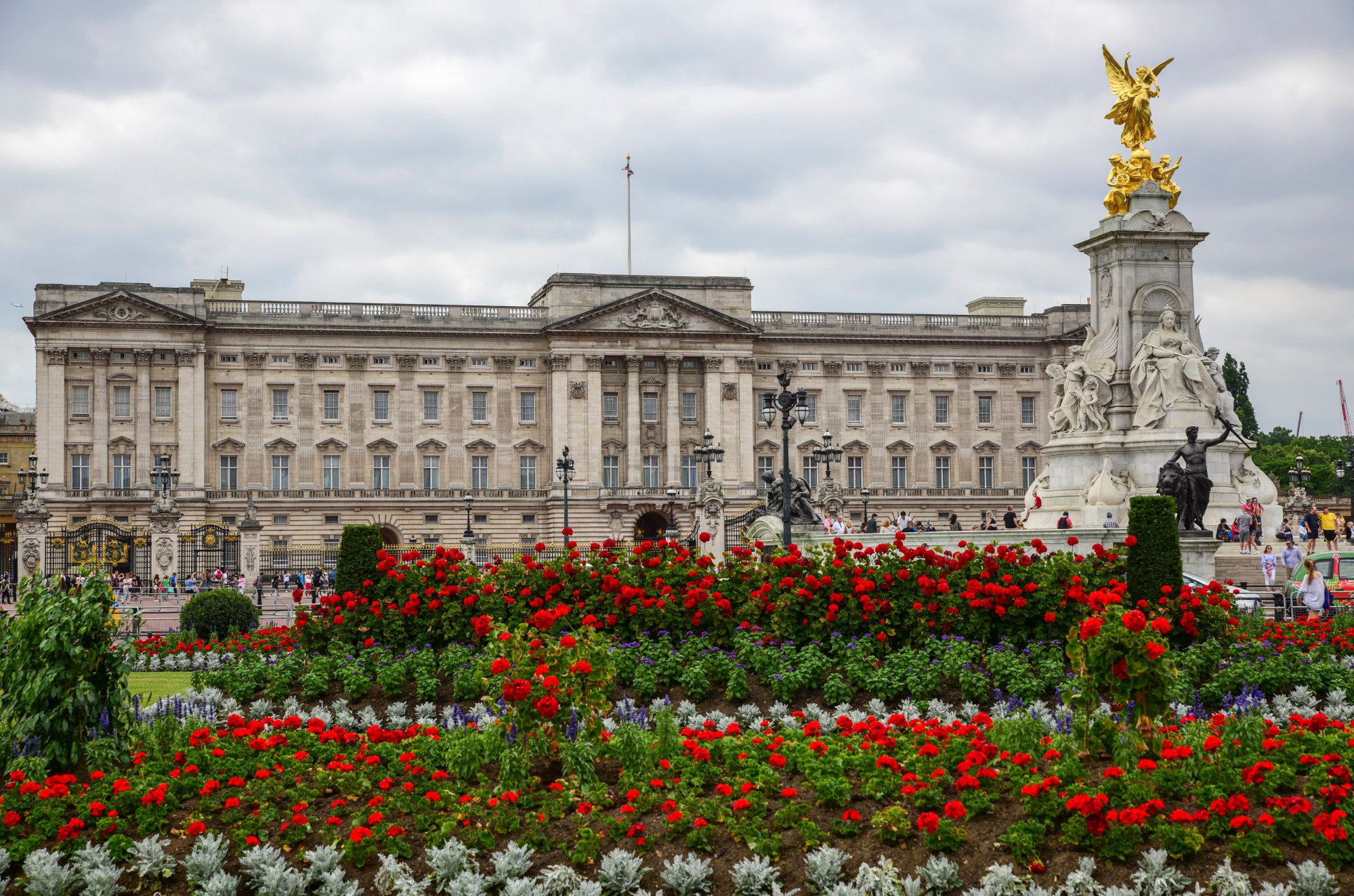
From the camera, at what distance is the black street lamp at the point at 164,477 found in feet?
167

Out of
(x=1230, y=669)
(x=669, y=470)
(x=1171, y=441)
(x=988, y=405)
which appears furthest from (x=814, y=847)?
(x=988, y=405)

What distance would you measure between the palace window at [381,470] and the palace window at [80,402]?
1413 centimetres

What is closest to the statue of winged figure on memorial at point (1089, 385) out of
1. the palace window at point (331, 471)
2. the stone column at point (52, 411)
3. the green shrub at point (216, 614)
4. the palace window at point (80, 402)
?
the green shrub at point (216, 614)

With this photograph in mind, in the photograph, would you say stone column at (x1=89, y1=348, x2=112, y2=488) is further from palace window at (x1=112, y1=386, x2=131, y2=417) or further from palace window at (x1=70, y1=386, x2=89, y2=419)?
palace window at (x1=112, y1=386, x2=131, y2=417)

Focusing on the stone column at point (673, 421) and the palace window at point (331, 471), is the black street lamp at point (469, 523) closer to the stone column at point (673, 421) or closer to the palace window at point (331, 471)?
the palace window at point (331, 471)

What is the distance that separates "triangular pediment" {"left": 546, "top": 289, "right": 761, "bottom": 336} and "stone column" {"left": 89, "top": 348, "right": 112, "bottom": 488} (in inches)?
911

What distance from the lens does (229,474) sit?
2692 inches

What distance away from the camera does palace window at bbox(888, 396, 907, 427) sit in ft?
247

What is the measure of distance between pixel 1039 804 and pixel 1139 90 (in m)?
26.9

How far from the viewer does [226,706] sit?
1401 centimetres

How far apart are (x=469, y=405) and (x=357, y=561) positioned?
54818mm

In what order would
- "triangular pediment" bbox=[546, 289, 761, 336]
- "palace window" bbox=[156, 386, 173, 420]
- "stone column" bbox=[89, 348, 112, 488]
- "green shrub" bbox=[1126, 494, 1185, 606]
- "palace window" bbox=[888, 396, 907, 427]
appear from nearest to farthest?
"green shrub" bbox=[1126, 494, 1185, 606], "stone column" bbox=[89, 348, 112, 488], "palace window" bbox=[156, 386, 173, 420], "triangular pediment" bbox=[546, 289, 761, 336], "palace window" bbox=[888, 396, 907, 427]

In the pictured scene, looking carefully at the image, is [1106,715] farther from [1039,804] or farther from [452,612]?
[452,612]

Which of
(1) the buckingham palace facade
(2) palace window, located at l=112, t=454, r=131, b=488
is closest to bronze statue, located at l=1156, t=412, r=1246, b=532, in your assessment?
(1) the buckingham palace facade
